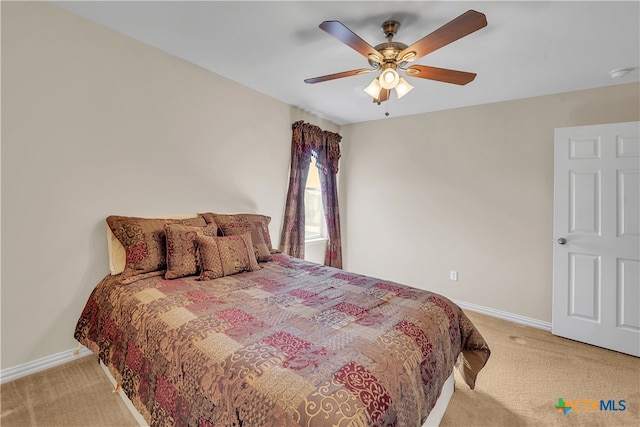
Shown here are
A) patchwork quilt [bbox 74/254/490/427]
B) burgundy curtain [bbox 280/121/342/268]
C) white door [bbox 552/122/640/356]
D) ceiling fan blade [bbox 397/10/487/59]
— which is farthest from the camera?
burgundy curtain [bbox 280/121/342/268]

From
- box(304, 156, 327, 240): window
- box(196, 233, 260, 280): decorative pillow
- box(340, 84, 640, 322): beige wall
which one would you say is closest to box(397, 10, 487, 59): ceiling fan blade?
box(196, 233, 260, 280): decorative pillow

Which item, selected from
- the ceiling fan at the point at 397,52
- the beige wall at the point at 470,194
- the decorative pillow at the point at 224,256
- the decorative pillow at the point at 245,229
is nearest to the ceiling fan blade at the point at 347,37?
the ceiling fan at the point at 397,52

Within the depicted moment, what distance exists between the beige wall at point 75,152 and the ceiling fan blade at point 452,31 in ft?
6.49

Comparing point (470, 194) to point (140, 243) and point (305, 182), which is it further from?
point (140, 243)

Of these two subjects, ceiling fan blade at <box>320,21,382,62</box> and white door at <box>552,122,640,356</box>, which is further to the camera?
white door at <box>552,122,640,356</box>

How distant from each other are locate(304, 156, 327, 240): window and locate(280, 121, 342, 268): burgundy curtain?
0.13 meters

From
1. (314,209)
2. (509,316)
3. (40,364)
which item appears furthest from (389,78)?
(40,364)

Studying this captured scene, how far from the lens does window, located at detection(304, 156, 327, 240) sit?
162 inches

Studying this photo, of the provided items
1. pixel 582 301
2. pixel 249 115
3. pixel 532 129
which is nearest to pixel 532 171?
pixel 532 129

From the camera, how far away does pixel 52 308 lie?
1.95 m

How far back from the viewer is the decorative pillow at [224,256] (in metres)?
2.07

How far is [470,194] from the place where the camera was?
3373mm

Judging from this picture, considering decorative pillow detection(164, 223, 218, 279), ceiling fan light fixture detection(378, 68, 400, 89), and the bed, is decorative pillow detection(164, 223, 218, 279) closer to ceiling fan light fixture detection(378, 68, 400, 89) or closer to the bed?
the bed

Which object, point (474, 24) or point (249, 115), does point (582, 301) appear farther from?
point (249, 115)
